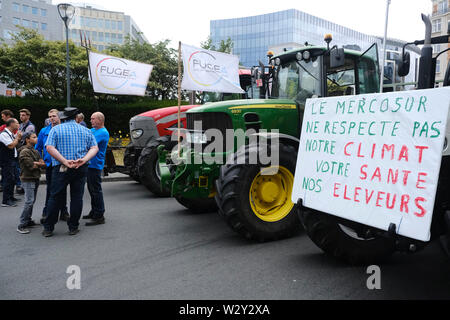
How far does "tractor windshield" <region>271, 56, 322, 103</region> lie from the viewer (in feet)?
18.7

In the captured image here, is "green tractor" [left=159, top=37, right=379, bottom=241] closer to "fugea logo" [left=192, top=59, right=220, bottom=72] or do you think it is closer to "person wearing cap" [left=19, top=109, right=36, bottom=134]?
"fugea logo" [left=192, top=59, right=220, bottom=72]

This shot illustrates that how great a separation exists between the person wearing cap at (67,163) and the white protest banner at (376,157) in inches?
135

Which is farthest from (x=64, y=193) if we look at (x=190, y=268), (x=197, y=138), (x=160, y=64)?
(x=160, y=64)

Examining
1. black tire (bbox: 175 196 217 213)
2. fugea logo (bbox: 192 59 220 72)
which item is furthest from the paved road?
fugea logo (bbox: 192 59 220 72)

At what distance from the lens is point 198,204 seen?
6.79 metres

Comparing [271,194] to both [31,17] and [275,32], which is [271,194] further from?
[31,17]

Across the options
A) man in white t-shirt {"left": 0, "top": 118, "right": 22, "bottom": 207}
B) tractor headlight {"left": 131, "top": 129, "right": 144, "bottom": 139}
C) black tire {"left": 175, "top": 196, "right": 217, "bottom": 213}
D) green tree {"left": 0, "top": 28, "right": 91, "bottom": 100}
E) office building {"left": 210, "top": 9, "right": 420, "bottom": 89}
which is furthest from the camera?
office building {"left": 210, "top": 9, "right": 420, "bottom": 89}

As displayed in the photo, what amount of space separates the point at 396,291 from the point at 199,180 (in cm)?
294

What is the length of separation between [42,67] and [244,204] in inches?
669

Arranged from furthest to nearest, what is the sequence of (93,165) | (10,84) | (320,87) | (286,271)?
(10,84), (93,165), (320,87), (286,271)

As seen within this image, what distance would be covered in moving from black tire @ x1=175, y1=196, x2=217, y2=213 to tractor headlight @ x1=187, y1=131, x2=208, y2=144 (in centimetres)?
138
